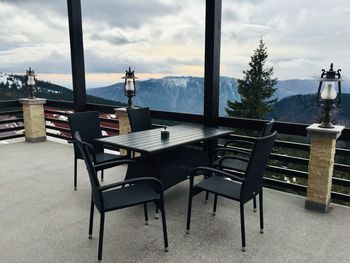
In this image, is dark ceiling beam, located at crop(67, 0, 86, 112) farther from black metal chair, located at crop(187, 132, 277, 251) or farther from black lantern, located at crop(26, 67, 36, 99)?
black metal chair, located at crop(187, 132, 277, 251)

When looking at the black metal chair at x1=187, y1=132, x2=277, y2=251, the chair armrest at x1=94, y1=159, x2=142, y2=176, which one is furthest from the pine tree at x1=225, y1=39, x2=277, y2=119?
the black metal chair at x1=187, y1=132, x2=277, y2=251

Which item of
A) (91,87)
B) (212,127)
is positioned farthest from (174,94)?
(212,127)

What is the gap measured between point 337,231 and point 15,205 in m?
3.14

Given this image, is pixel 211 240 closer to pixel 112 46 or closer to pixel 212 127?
pixel 212 127

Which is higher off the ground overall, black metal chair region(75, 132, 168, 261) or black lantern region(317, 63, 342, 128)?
black lantern region(317, 63, 342, 128)

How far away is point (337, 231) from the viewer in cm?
251

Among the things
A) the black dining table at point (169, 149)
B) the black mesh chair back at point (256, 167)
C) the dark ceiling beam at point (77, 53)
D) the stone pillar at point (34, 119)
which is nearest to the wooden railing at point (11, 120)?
the stone pillar at point (34, 119)

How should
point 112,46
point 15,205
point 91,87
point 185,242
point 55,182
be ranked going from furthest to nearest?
1. point 112,46
2. point 91,87
3. point 55,182
4. point 15,205
5. point 185,242

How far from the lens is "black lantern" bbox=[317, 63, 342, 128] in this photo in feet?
8.98

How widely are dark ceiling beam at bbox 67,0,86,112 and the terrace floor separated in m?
2.12

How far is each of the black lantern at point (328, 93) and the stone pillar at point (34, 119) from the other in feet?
17.0

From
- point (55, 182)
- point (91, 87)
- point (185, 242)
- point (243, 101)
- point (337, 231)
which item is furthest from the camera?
point (243, 101)

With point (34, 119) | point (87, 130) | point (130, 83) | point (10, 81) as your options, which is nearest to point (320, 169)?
point (87, 130)

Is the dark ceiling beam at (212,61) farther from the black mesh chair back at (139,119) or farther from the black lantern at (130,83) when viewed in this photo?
the black lantern at (130,83)
